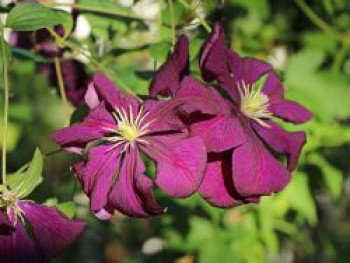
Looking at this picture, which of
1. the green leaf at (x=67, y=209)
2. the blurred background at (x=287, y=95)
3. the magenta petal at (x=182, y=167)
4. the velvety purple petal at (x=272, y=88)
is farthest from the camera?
the blurred background at (x=287, y=95)

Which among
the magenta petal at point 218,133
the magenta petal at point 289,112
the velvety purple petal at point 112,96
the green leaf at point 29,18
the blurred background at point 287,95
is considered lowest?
the blurred background at point 287,95

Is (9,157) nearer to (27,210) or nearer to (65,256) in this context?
(65,256)

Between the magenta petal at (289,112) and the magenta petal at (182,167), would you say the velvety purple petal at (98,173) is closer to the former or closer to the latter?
the magenta petal at (182,167)

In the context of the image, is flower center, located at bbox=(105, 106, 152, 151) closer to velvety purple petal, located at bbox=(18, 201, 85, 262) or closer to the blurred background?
velvety purple petal, located at bbox=(18, 201, 85, 262)

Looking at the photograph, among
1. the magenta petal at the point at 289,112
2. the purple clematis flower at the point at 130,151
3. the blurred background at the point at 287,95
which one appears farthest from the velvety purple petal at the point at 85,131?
the blurred background at the point at 287,95

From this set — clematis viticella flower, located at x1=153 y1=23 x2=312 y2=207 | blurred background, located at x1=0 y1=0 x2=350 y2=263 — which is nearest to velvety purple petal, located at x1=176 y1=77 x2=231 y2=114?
clematis viticella flower, located at x1=153 y1=23 x2=312 y2=207

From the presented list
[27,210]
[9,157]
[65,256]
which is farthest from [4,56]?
[65,256]

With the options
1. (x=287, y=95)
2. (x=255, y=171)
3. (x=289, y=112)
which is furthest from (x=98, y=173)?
(x=287, y=95)

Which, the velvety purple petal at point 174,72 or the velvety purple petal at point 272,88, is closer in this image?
the velvety purple petal at point 174,72

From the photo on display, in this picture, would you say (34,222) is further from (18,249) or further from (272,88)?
(272,88)
